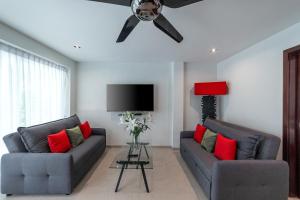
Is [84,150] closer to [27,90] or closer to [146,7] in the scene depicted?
[27,90]

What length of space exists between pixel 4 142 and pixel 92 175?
1434mm

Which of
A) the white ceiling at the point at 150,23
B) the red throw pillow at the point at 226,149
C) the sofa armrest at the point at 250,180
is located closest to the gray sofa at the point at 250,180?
the sofa armrest at the point at 250,180

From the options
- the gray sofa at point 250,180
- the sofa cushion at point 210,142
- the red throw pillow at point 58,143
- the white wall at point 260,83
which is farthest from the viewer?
the sofa cushion at point 210,142

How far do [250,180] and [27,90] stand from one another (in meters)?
3.77

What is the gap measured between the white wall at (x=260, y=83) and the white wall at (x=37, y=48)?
403 cm

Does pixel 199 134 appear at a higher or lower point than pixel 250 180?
higher

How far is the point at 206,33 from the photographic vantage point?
2713mm

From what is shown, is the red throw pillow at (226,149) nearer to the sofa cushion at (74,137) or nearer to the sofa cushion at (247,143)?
the sofa cushion at (247,143)

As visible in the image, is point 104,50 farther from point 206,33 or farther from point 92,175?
point 92,175

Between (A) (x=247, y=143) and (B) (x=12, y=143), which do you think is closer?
(A) (x=247, y=143)

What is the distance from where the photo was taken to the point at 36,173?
7.87 feet

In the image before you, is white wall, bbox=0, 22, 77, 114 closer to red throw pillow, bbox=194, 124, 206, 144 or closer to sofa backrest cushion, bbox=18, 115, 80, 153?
sofa backrest cushion, bbox=18, 115, 80, 153

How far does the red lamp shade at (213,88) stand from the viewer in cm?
414

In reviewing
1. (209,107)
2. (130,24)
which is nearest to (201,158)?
(209,107)
